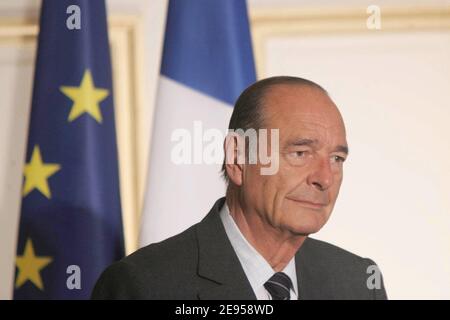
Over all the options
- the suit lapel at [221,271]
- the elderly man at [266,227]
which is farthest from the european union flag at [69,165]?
the suit lapel at [221,271]

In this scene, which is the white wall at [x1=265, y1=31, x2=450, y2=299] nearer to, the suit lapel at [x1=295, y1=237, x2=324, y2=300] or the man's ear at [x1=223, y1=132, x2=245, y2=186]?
the suit lapel at [x1=295, y1=237, x2=324, y2=300]

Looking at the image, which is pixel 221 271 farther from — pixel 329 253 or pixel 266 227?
pixel 329 253

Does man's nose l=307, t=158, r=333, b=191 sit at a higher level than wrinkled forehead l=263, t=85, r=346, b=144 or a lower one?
lower

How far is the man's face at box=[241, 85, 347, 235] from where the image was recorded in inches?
63.5

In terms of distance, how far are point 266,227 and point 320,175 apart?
0.49 feet

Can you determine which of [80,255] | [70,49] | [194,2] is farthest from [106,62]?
[80,255]

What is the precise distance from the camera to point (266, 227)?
5.38 ft

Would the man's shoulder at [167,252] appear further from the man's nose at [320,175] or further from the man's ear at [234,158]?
the man's nose at [320,175]

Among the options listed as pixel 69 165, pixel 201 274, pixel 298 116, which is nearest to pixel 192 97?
pixel 69 165

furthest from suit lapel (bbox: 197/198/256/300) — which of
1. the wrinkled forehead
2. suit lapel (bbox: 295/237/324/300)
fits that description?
the wrinkled forehead

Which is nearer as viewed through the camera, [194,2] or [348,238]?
[348,238]

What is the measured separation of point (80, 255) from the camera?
76.0 inches
